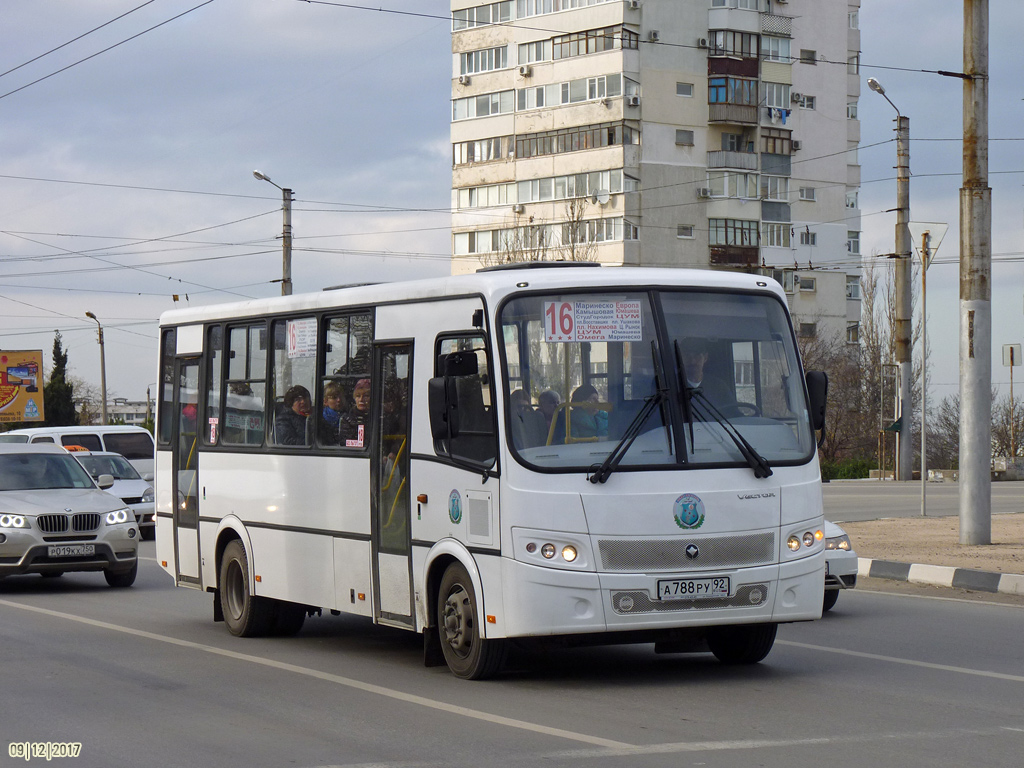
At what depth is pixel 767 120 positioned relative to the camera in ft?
258

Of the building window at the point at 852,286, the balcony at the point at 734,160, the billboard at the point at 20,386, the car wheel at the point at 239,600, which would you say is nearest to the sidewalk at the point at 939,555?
the car wheel at the point at 239,600

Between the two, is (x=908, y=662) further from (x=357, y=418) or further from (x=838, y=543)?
(x=357, y=418)

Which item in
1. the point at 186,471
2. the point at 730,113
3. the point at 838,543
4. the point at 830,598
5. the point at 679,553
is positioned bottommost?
the point at 830,598

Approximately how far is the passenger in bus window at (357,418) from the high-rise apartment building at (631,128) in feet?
181

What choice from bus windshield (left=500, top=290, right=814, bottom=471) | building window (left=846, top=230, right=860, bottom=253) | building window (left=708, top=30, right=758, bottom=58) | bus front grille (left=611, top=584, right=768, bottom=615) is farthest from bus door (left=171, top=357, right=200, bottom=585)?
building window (left=846, top=230, right=860, bottom=253)

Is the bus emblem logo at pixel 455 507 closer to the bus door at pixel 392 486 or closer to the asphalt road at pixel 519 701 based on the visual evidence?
the bus door at pixel 392 486

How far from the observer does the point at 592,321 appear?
9.20m

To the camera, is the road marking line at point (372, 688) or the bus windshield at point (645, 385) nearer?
the road marking line at point (372, 688)

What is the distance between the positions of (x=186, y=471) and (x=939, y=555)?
31.6ft

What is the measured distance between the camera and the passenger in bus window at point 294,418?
11.3 m

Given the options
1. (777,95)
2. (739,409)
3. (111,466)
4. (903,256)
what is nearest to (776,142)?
(777,95)

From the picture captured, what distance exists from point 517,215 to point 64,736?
67172 mm

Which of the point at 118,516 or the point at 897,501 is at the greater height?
the point at 118,516
